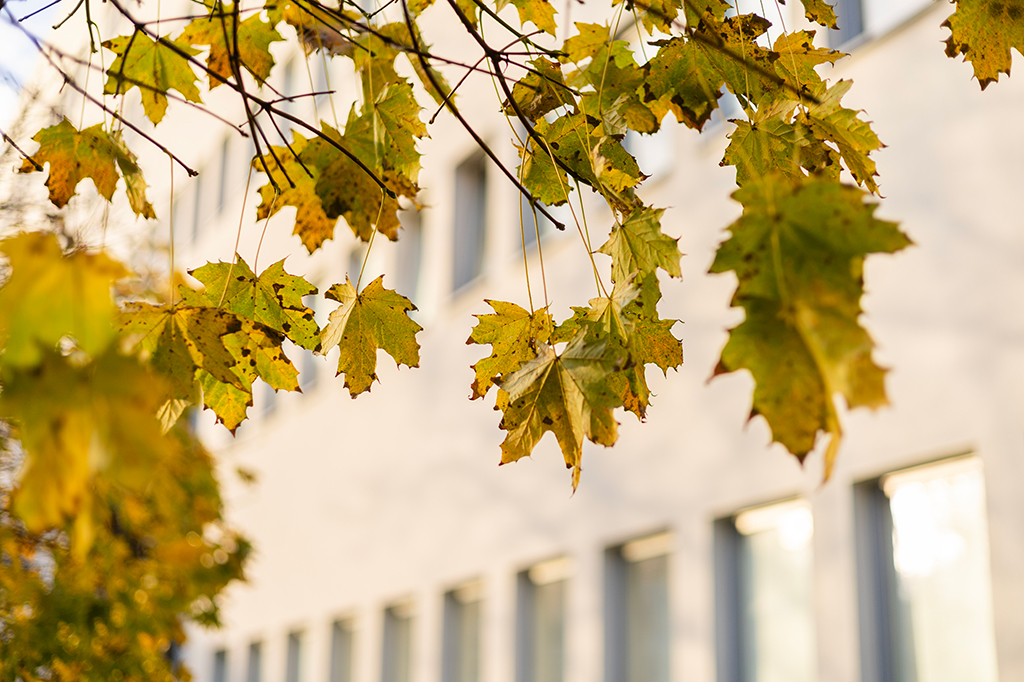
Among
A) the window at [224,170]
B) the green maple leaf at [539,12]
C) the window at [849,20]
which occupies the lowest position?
the green maple leaf at [539,12]

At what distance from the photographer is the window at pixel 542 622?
796cm

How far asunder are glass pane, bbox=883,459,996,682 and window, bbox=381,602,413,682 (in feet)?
18.8

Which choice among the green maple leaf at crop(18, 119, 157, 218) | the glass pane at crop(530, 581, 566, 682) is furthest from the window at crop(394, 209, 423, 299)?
the green maple leaf at crop(18, 119, 157, 218)

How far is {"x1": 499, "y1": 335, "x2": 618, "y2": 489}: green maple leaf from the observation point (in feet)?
5.13

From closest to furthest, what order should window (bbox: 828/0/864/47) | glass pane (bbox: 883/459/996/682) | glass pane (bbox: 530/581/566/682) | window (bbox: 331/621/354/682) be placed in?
glass pane (bbox: 883/459/996/682) → window (bbox: 828/0/864/47) → glass pane (bbox: 530/581/566/682) → window (bbox: 331/621/354/682)

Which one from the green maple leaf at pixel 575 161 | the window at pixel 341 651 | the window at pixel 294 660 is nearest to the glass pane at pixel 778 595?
the green maple leaf at pixel 575 161

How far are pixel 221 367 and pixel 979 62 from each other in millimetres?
1441

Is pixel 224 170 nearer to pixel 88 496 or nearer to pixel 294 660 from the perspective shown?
pixel 294 660

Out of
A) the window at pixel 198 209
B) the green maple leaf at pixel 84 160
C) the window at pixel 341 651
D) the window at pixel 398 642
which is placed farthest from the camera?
the window at pixel 198 209

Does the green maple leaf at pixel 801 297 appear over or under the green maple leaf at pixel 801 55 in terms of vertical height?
under

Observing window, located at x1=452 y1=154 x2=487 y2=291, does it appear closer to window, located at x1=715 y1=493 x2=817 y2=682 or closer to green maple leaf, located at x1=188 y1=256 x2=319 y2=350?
window, located at x1=715 y1=493 x2=817 y2=682

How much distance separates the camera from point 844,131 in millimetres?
1815

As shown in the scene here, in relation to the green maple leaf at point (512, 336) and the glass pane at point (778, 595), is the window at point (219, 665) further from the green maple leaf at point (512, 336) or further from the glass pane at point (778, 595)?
the green maple leaf at point (512, 336)

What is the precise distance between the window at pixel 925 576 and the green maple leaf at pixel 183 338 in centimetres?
413
